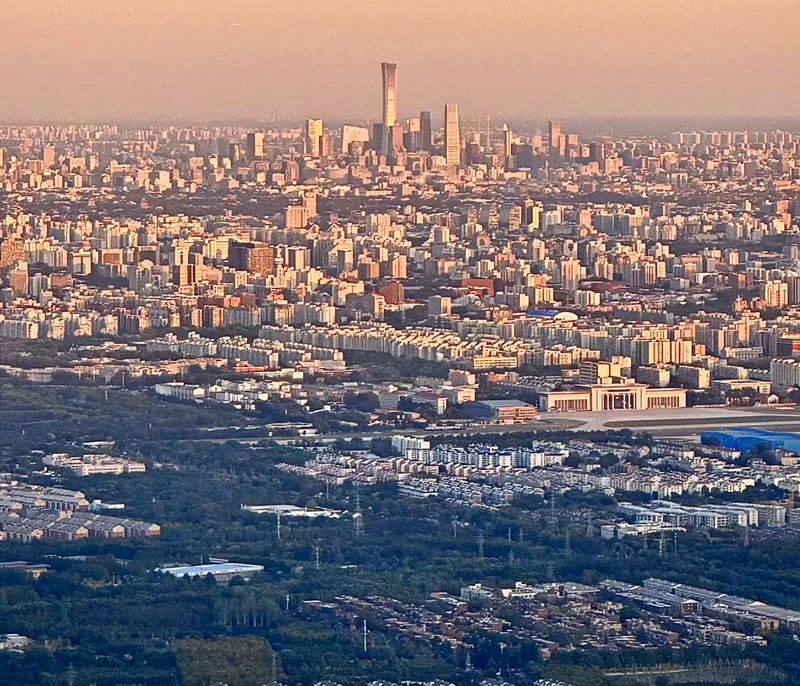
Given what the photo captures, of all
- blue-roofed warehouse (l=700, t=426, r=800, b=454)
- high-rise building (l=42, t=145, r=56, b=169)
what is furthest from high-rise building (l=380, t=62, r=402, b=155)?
blue-roofed warehouse (l=700, t=426, r=800, b=454)

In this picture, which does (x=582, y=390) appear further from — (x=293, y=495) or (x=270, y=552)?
(x=270, y=552)

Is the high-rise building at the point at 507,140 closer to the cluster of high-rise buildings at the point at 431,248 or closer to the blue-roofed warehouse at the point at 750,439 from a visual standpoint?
the cluster of high-rise buildings at the point at 431,248

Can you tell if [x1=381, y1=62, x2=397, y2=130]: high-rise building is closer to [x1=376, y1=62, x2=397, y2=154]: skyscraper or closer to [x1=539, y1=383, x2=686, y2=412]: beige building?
[x1=376, y1=62, x2=397, y2=154]: skyscraper

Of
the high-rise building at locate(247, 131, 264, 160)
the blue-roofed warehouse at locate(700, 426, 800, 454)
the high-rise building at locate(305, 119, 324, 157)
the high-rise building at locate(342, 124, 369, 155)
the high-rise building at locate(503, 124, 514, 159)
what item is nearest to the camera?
the blue-roofed warehouse at locate(700, 426, 800, 454)

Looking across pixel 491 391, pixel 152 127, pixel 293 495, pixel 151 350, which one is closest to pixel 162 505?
pixel 293 495

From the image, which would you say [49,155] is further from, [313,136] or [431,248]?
[431,248]

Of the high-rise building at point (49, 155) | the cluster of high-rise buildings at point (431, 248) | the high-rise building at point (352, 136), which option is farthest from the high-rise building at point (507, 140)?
Result: the high-rise building at point (49, 155)
